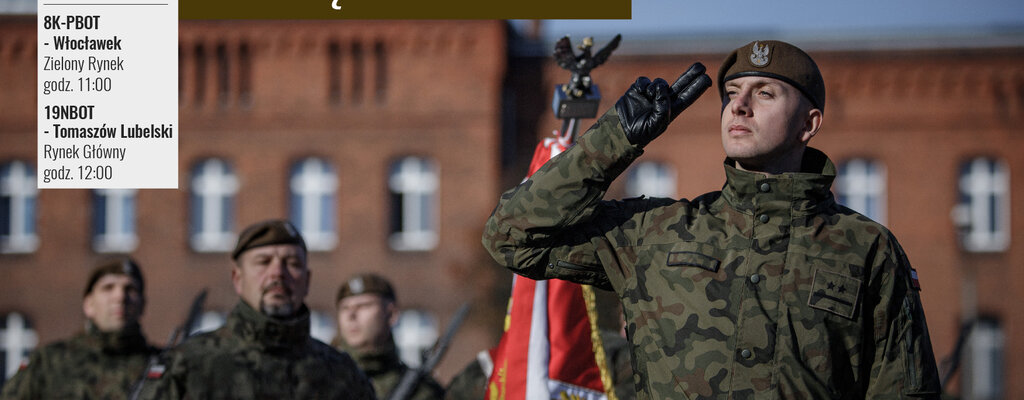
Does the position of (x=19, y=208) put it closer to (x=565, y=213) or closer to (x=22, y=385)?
(x=22, y=385)

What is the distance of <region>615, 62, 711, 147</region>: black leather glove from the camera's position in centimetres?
277

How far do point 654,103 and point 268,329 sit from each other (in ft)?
8.49

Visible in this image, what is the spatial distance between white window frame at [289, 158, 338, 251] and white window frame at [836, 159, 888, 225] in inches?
343

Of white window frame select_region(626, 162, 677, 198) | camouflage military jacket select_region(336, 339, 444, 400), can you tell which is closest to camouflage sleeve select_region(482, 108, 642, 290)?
camouflage military jacket select_region(336, 339, 444, 400)

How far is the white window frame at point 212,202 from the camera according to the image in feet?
71.7

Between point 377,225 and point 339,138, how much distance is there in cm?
160

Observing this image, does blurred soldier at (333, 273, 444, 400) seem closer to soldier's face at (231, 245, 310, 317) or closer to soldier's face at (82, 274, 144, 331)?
soldier's face at (82, 274, 144, 331)

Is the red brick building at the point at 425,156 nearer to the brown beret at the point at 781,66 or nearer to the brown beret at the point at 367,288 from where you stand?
the brown beret at the point at 367,288

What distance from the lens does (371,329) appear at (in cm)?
723

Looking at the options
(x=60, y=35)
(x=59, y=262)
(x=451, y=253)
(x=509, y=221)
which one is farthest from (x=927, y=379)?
(x=59, y=262)

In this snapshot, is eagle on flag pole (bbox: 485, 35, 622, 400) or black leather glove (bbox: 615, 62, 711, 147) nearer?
black leather glove (bbox: 615, 62, 711, 147)

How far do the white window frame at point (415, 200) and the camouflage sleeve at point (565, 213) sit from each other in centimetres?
1895

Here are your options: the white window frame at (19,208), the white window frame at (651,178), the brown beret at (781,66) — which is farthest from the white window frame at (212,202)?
the brown beret at (781,66)

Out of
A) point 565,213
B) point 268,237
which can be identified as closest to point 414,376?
point 268,237
